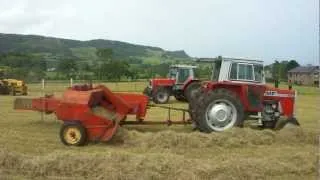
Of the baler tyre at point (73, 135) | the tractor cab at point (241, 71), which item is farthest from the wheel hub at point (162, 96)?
the baler tyre at point (73, 135)

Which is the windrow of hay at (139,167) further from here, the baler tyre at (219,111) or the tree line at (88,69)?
the tree line at (88,69)

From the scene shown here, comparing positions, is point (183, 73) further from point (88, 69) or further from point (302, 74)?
point (302, 74)

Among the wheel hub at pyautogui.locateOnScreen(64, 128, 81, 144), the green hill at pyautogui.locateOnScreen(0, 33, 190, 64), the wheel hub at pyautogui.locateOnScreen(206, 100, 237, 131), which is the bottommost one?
the wheel hub at pyautogui.locateOnScreen(64, 128, 81, 144)

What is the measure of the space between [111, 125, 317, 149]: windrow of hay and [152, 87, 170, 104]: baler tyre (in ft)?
51.3

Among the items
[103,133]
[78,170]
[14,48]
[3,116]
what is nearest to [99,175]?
[78,170]

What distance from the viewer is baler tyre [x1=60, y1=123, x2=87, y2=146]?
1132cm

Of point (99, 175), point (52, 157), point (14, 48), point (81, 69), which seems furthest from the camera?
point (14, 48)

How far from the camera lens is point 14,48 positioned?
11006cm

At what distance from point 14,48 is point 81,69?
32.5 meters

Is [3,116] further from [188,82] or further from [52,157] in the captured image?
[188,82]

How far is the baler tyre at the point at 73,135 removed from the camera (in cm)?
1132

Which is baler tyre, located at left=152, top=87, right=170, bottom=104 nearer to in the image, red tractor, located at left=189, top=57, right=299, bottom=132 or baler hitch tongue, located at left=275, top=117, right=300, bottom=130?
red tractor, located at left=189, top=57, right=299, bottom=132

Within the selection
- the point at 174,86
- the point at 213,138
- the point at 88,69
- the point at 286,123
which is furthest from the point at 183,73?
the point at 88,69

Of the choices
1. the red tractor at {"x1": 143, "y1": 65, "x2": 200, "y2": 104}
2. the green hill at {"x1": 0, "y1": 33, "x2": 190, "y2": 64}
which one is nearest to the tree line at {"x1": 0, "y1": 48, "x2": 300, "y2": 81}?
the green hill at {"x1": 0, "y1": 33, "x2": 190, "y2": 64}
